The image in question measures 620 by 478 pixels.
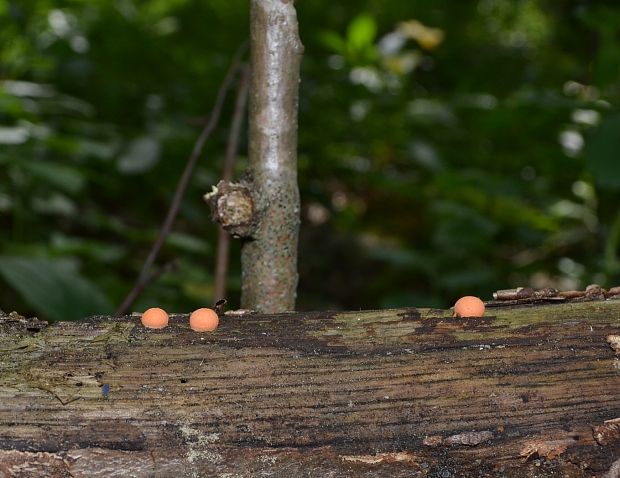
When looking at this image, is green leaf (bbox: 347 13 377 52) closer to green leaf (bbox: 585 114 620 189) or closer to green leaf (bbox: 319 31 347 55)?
green leaf (bbox: 319 31 347 55)

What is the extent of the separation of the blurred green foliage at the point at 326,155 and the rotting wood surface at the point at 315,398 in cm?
87

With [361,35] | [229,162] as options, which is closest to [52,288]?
[229,162]

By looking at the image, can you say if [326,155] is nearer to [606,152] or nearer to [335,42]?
[335,42]

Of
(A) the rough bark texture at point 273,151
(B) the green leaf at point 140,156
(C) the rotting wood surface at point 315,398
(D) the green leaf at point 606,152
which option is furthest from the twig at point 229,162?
(D) the green leaf at point 606,152

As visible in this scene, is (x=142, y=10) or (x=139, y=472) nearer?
(x=139, y=472)

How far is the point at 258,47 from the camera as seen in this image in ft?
5.32

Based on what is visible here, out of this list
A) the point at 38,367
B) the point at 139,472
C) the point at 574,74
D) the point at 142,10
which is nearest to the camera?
the point at 139,472

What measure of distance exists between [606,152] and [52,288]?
2.41 meters

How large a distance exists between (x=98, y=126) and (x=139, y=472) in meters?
3.46

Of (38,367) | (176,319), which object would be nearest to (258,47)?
(176,319)

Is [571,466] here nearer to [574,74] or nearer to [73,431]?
[73,431]

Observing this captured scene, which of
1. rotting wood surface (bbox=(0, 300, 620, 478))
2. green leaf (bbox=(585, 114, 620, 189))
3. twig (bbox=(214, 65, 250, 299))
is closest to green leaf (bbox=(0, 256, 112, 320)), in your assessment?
twig (bbox=(214, 65, 250, 299))

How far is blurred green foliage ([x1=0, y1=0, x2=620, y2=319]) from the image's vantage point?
314 cm

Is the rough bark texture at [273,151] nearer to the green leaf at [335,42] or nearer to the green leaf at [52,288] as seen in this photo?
the green leaf at [52,288]
